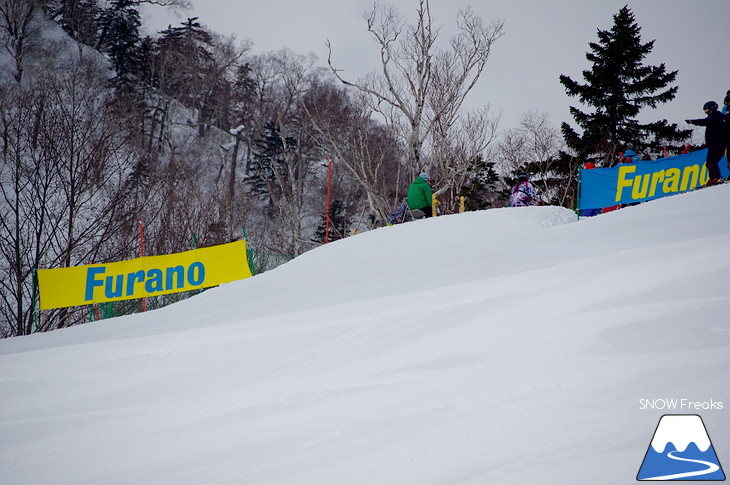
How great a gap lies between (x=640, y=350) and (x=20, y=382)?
15.1ft

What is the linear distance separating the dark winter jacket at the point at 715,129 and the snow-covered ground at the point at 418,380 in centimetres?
332

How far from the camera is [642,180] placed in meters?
9.27

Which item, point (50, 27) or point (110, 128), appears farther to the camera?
point (50, 27)

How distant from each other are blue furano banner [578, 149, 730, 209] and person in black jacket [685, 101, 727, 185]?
1.05m

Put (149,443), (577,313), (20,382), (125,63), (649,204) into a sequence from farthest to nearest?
(125,63)
(649,204)
(20,382)
(577,313)
(149,443)

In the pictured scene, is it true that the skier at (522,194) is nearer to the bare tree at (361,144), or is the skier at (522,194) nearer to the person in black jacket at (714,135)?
the person in black jacket at (714,135)

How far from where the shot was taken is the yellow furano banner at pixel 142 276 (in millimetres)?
9806

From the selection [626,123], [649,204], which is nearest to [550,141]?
[626,123]

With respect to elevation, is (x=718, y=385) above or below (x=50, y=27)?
below

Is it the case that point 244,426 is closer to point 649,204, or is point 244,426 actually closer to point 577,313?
point 577,313

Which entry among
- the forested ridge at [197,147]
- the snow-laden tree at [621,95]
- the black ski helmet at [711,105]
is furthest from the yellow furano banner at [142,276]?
the snow-laden tree at [621,95]

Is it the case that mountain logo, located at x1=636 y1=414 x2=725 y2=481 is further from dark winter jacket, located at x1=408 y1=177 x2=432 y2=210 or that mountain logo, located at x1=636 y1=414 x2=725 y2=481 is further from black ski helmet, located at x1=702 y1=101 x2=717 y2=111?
dark winter jacket, located at x1=408 y1=177 x2=432 y2=210

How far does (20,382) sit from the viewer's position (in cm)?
394

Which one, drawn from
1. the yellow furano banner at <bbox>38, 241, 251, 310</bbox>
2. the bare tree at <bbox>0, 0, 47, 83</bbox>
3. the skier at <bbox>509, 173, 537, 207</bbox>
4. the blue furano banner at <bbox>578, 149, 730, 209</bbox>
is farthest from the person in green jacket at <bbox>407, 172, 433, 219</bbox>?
the bare tree at <bbox>0, 0, 47, 83</bbox>
